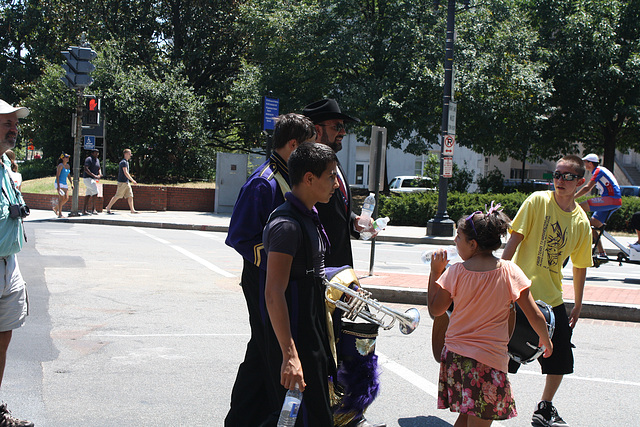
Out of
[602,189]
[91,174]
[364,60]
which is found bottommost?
[91,174]

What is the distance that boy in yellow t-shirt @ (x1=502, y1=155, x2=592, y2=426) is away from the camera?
417 centimetres

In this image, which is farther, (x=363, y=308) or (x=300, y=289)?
(x=363, y=308)

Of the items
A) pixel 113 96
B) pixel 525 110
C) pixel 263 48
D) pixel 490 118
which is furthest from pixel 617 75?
pixel 113 96

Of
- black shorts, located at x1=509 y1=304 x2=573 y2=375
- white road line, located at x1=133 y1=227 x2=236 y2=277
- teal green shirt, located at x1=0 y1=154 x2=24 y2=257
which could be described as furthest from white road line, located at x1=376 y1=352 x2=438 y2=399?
white road line, located at x1=133 y1=227 x2=236 y2=277

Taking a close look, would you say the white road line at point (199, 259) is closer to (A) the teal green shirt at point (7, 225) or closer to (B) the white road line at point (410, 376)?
(B) the white road line at point (410, 376)

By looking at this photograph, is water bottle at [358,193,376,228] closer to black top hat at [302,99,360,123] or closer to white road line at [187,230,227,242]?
black top hat at [302,99,360,123]

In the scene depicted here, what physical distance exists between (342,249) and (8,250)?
6.49 feet

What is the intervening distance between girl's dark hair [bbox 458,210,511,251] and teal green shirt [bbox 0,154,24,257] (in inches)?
103

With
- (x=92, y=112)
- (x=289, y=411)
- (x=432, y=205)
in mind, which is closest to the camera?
(x=289, y=411)

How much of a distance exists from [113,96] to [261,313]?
25.7 metres

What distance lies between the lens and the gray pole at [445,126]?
16.0m

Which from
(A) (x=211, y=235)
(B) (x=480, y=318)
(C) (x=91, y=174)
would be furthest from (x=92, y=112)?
(B) (x=480, y=318)

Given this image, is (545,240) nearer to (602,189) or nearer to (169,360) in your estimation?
(169,360)

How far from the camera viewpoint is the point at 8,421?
3838mm
